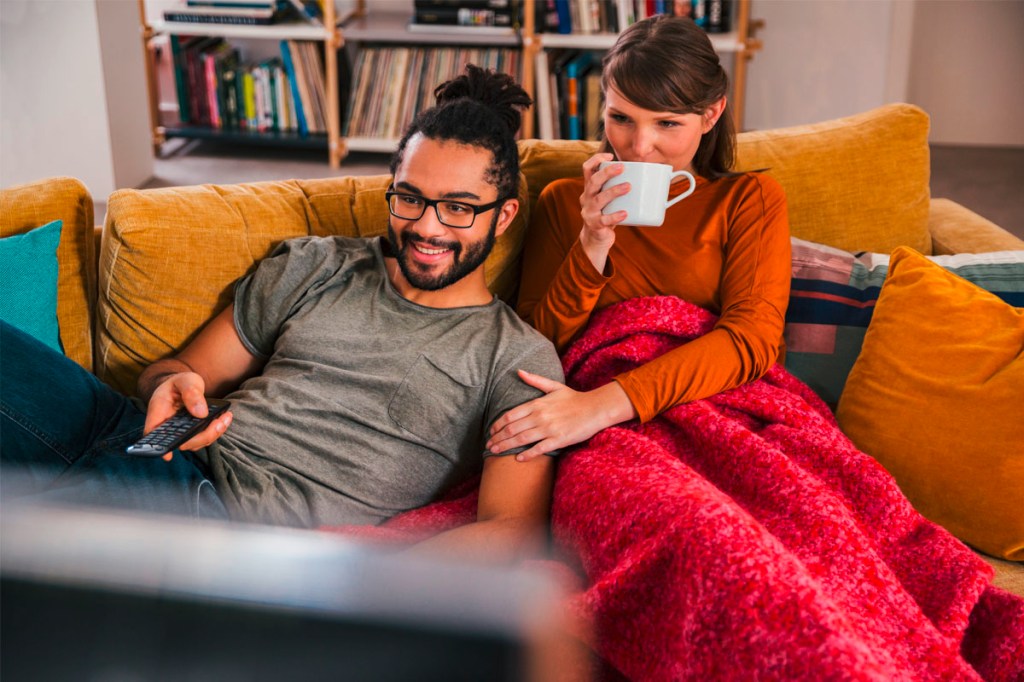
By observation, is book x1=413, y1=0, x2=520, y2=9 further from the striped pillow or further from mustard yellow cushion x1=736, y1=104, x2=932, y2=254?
the striped pillow

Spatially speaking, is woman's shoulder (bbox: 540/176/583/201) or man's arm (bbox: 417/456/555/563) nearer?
man's arm (bbox: 417/456/555/563)

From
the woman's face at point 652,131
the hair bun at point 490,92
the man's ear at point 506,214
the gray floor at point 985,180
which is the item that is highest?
the hair bun at point 490,92

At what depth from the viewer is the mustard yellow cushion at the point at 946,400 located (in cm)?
139

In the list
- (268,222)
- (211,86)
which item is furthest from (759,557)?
(211,86)

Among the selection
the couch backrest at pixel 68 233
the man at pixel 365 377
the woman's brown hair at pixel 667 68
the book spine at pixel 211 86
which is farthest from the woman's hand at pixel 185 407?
the book spine at pixel 211 86

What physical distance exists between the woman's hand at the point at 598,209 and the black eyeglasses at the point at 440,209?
0.16 metres

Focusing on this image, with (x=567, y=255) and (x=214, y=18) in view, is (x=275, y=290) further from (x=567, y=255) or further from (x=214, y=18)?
(x=214, y=18)

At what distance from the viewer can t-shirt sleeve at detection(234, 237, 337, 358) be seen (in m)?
1.50

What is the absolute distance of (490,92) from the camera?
1.56 meters

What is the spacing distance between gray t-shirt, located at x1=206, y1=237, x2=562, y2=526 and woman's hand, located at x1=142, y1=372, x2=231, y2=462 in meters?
0.14

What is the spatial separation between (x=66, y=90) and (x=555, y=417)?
3077 millimetres

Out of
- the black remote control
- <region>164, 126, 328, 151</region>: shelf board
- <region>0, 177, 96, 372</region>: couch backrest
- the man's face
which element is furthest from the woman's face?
<region>164, 126, 328, 151</region>: shelf board

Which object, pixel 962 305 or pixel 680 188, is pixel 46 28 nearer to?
pixel 680 188

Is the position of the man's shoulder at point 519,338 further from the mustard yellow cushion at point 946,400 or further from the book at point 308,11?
the book at point 308,11
